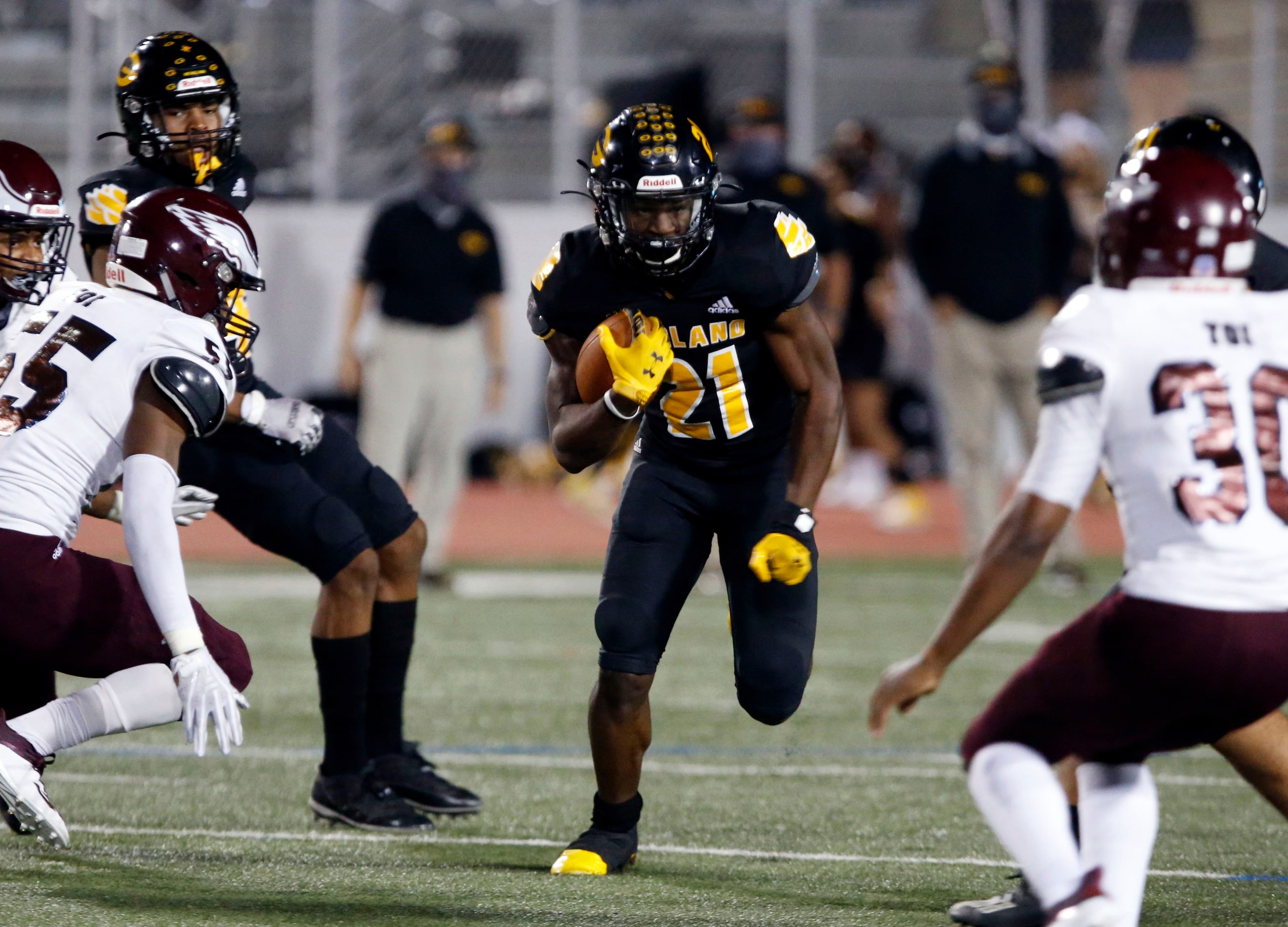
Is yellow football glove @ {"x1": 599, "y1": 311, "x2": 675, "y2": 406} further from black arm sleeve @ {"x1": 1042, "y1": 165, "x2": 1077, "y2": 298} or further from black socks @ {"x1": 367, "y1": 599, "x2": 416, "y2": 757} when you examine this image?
black arm sleeve @ {"x1": 1042, "y1": 165, "x2": 1077, "y2": 298}

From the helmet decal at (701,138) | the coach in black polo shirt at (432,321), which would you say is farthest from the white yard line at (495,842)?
the coach in black polo shirt at (432,321)

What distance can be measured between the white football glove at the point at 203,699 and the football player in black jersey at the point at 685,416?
774 mm

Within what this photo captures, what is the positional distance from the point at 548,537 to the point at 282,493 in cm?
720

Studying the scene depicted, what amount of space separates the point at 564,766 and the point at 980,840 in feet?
4.52

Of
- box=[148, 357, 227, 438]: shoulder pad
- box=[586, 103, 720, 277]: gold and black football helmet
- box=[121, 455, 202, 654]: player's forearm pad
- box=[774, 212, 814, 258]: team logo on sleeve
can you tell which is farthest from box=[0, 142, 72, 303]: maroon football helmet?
box=[774, 212, 814, 258]: team logo on sleeve

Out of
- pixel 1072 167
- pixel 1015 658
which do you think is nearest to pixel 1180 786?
pixel 1015 658

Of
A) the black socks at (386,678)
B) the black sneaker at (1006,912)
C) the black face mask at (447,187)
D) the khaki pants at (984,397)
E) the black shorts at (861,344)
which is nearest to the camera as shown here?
the black sneaker at (1006,912)

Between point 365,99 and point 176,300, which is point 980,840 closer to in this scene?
point 176,300

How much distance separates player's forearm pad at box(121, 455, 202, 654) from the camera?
334 cm

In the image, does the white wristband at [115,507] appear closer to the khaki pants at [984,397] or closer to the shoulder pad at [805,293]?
the shoulder pad at [805,293]

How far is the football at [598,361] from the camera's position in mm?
3602

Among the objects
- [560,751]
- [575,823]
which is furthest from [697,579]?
[560,751]

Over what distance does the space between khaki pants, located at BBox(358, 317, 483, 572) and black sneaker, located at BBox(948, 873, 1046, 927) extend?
564 centimetres

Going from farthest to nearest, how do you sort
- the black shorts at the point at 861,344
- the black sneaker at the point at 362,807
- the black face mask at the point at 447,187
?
the black shorts at the point at 861,344
the black face mask at the point at 447,187
the black sneaker at the point at 362,807
